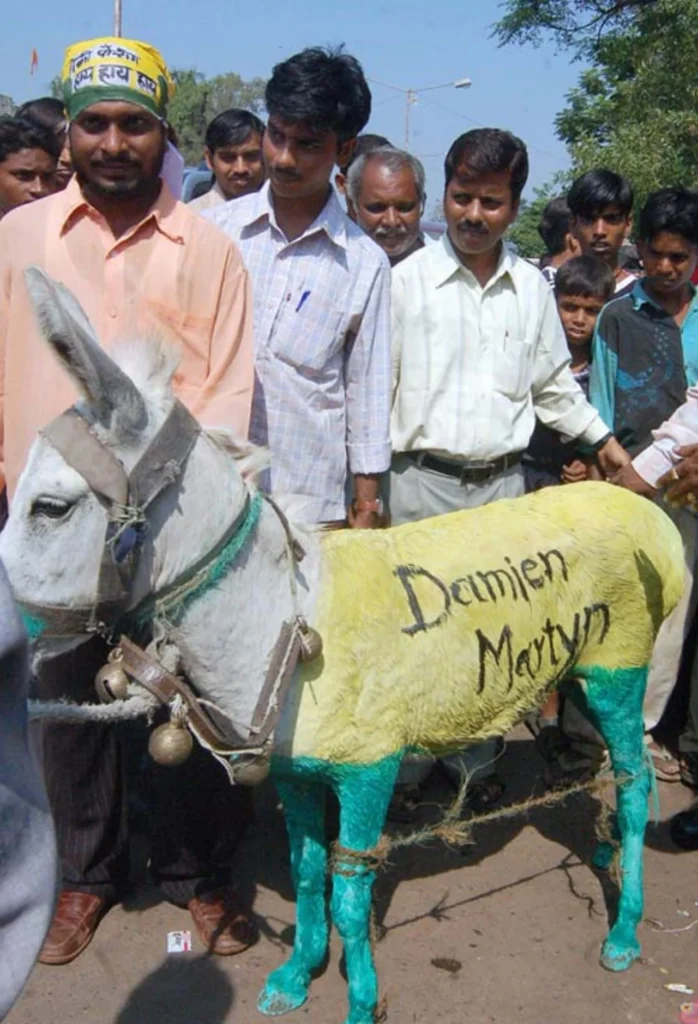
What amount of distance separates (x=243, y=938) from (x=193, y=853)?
1.01 ft

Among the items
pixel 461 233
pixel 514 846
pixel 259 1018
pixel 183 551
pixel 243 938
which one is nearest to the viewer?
pixel 183 551

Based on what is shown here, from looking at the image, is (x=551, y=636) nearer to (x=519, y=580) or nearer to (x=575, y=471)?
(x=519, y=580)

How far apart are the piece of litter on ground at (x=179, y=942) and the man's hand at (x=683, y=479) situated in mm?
2150

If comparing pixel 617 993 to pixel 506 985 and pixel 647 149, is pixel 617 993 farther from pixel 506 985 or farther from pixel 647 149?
pixel 647 149

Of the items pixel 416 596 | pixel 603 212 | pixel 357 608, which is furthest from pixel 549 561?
pixel 603 212

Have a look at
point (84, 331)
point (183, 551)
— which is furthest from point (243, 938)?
point (84, 331)

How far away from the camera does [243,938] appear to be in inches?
132

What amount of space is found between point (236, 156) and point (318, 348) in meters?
3.11

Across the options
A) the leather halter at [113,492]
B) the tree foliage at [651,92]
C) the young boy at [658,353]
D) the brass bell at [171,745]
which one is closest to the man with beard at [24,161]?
the young boy at [658,353]

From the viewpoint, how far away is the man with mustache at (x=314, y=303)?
338 centimetres

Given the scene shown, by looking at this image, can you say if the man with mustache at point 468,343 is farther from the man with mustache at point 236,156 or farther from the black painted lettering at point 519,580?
the man with mustache at point 236,156

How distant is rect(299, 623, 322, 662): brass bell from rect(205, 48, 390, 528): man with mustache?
76 cm

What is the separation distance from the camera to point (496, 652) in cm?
299

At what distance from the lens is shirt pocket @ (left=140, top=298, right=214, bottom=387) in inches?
113
